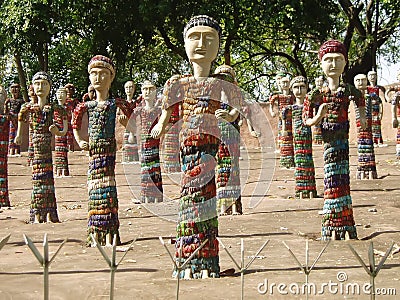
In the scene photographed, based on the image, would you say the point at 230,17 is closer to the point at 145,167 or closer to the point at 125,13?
the point at 125,13

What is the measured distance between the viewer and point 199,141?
19.5ft

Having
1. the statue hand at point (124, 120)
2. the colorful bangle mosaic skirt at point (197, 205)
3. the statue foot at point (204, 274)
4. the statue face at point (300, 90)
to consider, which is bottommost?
the statue foot at point (204, 274)

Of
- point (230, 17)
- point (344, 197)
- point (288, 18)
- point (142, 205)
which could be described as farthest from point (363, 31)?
point (344, 197)

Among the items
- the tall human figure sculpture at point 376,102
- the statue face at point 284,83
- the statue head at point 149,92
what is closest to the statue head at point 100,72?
the statue head at point 149,92

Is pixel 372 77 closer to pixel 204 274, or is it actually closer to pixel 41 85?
pixel 41 85

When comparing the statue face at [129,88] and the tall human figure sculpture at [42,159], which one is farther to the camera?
the statue face at [129,88]

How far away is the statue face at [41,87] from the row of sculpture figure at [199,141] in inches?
0.6

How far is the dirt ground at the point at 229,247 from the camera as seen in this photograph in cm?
529

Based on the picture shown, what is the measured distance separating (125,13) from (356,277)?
59.6ft

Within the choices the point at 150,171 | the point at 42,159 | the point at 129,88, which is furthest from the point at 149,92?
the point at 42,159

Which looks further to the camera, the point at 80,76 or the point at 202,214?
the point at 80,76

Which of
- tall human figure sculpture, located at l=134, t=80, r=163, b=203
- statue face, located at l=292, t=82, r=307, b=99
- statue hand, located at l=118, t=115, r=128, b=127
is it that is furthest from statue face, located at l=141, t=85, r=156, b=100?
statue hand, located at l=118, t=115, r=128, b=127

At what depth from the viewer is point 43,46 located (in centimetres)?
2467

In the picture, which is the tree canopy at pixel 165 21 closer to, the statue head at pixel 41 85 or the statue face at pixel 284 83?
the statue face at pixel 284 83
